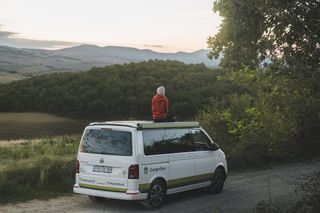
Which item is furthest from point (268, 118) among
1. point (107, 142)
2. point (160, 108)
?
point (107, 142)

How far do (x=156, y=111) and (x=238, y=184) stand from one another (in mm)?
3865

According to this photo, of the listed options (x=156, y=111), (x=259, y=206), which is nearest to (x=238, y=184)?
(x=156, y=111)

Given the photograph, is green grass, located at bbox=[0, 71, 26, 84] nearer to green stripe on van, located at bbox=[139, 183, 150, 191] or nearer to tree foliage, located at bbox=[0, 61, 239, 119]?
tree foliage, located at bbox=[0, 61, 239, 119]

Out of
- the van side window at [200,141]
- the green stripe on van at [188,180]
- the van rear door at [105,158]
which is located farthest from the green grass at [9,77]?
the van rear door at [105,158]

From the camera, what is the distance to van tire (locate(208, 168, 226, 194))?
13.6m

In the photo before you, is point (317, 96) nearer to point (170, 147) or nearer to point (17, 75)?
point (170, 147)

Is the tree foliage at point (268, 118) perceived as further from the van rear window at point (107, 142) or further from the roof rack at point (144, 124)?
the van rear window at point (107, 142)

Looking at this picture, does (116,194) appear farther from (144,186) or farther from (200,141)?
(200,141)

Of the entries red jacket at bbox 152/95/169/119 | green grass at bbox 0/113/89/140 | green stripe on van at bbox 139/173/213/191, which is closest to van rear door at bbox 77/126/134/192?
green stripe on van at bbox 139/173/213/191

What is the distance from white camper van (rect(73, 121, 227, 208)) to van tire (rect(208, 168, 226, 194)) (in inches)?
46.7

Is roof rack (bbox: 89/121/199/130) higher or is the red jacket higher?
the red jacket

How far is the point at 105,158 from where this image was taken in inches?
437

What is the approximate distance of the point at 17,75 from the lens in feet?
430

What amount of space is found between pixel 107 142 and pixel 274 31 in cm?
454
